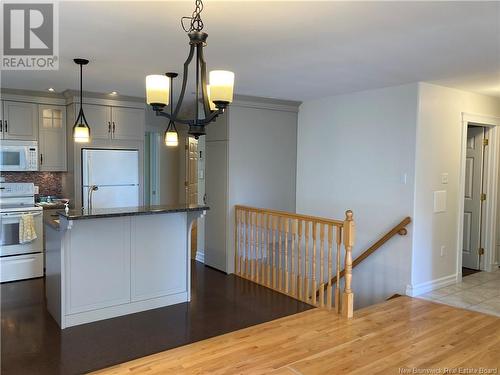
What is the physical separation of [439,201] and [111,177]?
4.26m

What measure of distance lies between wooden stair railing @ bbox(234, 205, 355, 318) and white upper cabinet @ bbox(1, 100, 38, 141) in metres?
2.90

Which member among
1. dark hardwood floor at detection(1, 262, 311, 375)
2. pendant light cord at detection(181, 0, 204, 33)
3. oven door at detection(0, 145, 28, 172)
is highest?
pendant light cord at detection(181, 0, 204, 33)

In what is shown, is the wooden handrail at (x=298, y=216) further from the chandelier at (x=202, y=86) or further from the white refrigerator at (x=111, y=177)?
the chandelier at (x=202, y=86)

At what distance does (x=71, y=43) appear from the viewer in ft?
10.3

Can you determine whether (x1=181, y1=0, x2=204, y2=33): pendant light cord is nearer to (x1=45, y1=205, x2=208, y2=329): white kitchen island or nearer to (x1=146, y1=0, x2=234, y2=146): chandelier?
(x1=146, y1=0, x2=234, y2=146): chandelier

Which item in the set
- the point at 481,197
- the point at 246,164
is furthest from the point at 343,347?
the point at 481,197

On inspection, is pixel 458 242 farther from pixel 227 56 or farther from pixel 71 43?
pixel 71 43

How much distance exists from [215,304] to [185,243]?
0.71 m

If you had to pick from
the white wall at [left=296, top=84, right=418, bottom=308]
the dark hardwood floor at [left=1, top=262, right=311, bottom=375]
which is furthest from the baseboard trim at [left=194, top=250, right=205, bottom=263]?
the white wall at [left=296, top=84, right=418, bottom=308]

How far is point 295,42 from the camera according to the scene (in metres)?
3.07

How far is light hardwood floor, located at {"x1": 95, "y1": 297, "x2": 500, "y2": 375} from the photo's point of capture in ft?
9.25

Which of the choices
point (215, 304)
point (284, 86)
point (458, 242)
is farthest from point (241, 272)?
point (458, 242)

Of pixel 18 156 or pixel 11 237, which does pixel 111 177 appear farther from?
pixel 11 237

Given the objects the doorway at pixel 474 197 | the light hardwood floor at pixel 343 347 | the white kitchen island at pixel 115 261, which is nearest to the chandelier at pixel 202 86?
the white kitchen island at pixel 115 261
